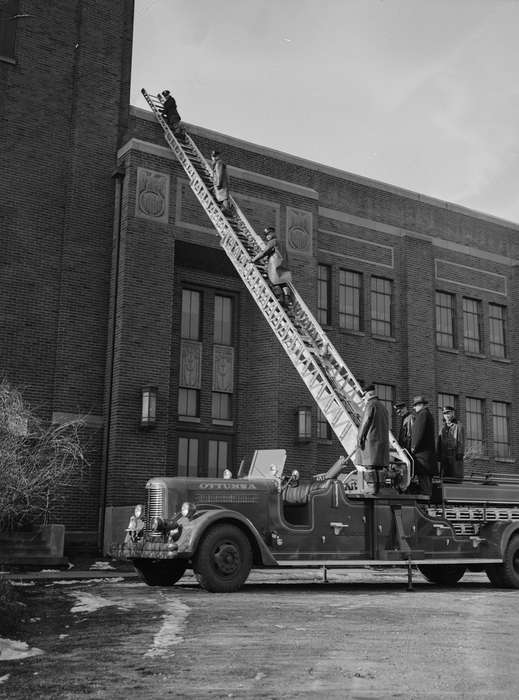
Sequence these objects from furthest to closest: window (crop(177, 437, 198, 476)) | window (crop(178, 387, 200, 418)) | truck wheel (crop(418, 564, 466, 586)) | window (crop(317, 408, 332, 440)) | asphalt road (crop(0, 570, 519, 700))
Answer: window (crop(317, 408, 332, 440)), window (crop(178, 387, 200, 418)), window (crop(177, 437, 198, 476)), truck wheel (crop(418, 564, 466, 586)), asphalt road (crop(0, 570, 519, 700))

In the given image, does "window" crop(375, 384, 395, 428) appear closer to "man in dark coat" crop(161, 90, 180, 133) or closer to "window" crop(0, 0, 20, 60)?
"man in dark coat" crop(161, 90, 180, 133)

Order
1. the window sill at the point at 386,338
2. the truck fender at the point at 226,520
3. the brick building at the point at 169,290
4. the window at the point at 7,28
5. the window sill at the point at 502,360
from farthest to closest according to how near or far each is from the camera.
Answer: the window sill at the point at 502,360, the window sill at the point at 386,338, the window at the point at 7,28, the brick building at the point at 169,290, the truck fender at the point at 226,520

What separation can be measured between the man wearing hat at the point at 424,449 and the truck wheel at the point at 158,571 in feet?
13.6

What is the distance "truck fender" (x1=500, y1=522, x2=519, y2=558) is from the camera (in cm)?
1414

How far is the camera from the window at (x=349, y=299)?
26578 mm

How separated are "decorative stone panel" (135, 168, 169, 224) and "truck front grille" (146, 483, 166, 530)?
35.6ft

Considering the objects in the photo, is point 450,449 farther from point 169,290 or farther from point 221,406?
point 221,406

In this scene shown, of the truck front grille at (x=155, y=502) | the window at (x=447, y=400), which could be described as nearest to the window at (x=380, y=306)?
the window at (x=447, y=400)

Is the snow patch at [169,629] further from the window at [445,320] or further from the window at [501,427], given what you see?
the window at [501,427]

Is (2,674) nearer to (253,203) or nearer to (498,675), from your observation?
(498,675)

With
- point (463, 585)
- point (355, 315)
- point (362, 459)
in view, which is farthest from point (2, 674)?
point (355, 315)

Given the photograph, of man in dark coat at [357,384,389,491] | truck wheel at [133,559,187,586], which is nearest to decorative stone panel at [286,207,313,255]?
man in dark coat at [357,384,389,491]

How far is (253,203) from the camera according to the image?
23.9 meters

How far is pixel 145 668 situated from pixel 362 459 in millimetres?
7405
